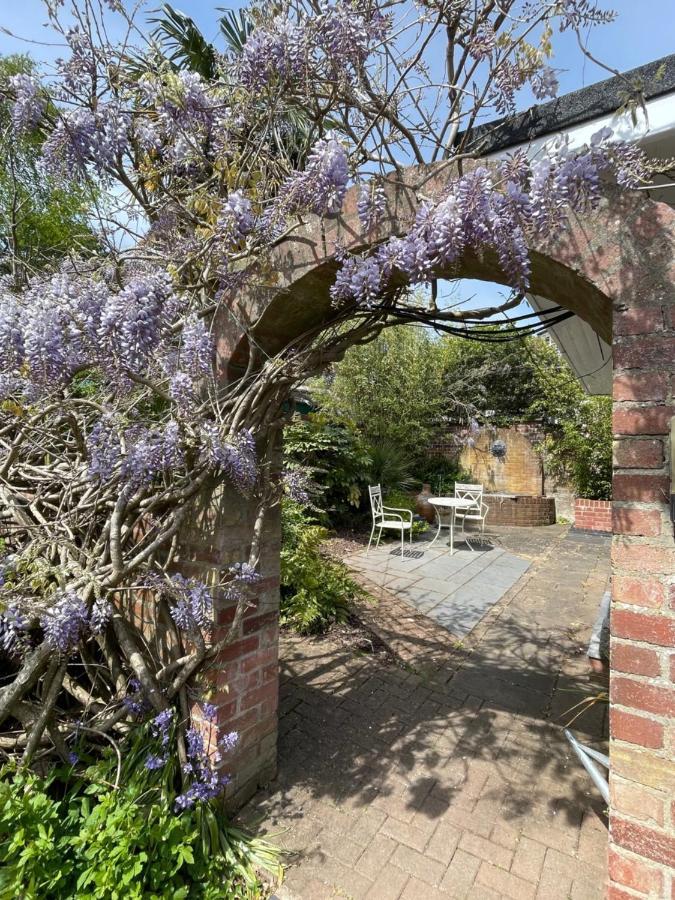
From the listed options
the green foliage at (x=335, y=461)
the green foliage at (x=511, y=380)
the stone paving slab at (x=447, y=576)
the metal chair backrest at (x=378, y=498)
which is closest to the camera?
the stone paving slab at (x=447, y=576)

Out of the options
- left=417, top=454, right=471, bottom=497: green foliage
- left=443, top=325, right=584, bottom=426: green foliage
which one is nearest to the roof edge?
left=417, top=454, right=471, bottom=497: green foliage

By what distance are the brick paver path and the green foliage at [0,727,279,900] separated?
8.5 inches

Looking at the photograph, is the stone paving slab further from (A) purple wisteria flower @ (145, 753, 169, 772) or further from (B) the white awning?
(A) purple wisteria flower @ (145, 753, 169, 772)

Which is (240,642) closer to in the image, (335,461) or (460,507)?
(335,461)

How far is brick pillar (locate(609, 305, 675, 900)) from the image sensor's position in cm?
121

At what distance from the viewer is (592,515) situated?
8.75 m

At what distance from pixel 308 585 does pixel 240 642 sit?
2120 mm

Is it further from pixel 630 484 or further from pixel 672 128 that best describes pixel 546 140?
pixel 630 484

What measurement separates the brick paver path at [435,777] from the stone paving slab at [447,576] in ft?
2.36

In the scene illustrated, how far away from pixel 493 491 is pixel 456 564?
17.0 feet

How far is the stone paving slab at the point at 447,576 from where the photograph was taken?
4.64 m

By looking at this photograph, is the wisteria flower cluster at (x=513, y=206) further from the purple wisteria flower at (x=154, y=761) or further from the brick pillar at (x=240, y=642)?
the purple wisteria flower at (x=154, y=761)

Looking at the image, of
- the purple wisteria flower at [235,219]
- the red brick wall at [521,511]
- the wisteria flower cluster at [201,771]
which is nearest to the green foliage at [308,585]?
the wisteria flower cluster at [201,771]

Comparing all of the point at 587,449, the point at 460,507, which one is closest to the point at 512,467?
the point at 587,449
